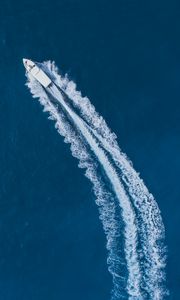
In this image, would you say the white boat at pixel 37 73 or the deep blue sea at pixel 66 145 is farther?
the white boat at pixel 37 73

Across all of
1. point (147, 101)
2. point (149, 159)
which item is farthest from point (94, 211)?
A: point (147, 101)

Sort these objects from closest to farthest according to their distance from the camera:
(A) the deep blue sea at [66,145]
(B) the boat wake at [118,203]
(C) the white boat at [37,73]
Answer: (B) the boat wake at [118,203], (A) the deep blue sea at [66,145], (C) the white boat at [37,73]

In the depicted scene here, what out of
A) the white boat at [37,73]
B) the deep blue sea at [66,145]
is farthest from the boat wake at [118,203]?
the white boat at [37,73]

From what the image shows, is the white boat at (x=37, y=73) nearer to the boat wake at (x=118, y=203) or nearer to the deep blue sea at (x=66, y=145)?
the deep blue sea at (x=66, y=145)

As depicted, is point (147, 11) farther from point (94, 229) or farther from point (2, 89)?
point (94, 229)

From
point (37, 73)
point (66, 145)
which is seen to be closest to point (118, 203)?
point (66, 145)

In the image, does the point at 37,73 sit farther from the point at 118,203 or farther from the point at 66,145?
the point at 118,203
